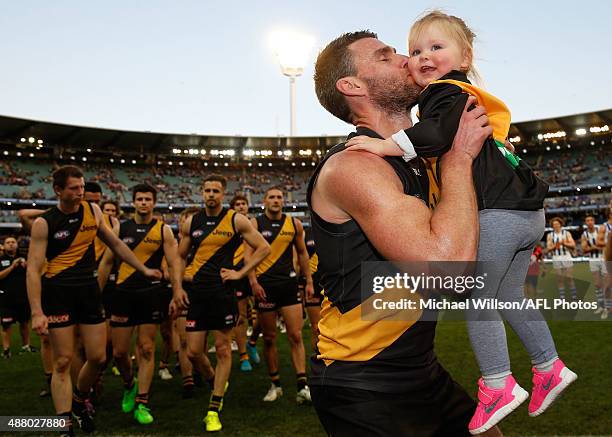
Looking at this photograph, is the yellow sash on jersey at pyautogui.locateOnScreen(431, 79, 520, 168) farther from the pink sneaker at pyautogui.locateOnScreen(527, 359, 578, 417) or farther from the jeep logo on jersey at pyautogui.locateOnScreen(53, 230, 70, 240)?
the jeep logo on jersey at pyautogui.locateOnScreen(53, 230, 70, 240)

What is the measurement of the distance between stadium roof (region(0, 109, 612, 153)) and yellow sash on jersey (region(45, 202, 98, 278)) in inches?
1599

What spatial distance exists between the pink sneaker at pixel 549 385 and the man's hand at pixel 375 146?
4.42ft

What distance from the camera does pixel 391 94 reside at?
2.34m

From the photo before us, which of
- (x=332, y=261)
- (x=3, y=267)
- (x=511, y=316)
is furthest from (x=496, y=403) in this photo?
(x=3, y=267)

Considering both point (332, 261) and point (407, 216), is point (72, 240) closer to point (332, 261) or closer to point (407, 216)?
point (332, 261)

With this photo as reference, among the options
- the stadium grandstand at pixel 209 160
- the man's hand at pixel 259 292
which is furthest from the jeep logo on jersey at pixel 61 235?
the stadium grandstand at pixel 209 160

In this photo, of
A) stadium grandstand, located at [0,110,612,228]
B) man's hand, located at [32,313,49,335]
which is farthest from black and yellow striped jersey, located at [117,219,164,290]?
stadium grandstand, located at [0,110,612,228]

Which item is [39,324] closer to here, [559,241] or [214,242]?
[214,242]

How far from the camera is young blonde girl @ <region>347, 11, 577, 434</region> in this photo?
199cm

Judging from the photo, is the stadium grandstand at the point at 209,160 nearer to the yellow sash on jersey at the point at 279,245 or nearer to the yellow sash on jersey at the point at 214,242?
the yellow sash on jersey at the point at 279,245

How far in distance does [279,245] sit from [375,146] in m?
6.11

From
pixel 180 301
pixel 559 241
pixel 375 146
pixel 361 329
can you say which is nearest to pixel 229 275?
pixel 180 301

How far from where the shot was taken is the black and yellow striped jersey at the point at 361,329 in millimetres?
1975

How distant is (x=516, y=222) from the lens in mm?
2305
